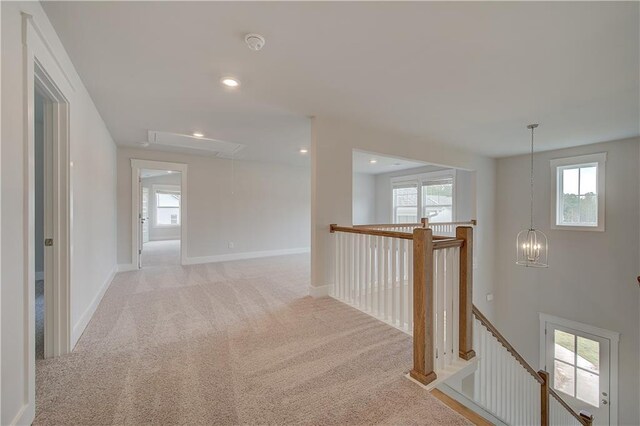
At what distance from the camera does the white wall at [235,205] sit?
468cm

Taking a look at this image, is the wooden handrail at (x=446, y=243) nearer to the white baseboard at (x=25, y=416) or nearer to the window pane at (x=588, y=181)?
the white baseboard at (x=25, y=416)

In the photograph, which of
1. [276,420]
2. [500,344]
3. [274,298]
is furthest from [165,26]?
[500,344]

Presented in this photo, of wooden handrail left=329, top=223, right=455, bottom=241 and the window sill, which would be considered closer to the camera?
wooden handrail left=329, top=223, right=455, bottom=241

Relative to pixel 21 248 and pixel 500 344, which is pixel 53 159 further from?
pixel 500 344

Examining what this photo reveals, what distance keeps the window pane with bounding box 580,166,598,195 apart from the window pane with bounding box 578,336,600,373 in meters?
2.59

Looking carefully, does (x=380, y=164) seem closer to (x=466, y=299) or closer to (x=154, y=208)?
(x=466, y=299)

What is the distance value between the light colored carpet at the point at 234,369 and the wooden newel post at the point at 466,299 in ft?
1.39

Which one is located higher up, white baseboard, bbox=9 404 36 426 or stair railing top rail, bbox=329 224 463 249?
stair railing top rail, bbox=329 224 463 249

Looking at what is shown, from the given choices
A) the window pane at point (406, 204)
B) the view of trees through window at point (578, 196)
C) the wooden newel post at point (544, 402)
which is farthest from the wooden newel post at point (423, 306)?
the window pane at point (406, 204)

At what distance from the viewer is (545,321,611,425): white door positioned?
428 cm

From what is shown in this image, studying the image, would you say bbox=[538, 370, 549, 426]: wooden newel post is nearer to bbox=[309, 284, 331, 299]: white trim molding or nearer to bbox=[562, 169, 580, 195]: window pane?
bbox=[309, 284, 331, 299]: white trim molding

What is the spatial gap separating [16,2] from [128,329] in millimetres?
2358

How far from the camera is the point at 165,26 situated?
5.32ft

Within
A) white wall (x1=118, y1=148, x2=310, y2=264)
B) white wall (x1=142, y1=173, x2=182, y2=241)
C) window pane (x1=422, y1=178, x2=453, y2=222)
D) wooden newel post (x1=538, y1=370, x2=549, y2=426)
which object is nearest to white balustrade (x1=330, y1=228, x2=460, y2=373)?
wooden newel post (x1=538, y1=370, x2=549, y2=426)
